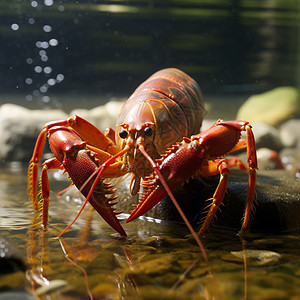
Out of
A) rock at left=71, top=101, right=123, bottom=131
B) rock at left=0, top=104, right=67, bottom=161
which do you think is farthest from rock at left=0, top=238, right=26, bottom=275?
rock at left=71, top=101, right=123, bottom=131

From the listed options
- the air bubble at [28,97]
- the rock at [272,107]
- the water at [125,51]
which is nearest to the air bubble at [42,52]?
the water at [125,51]

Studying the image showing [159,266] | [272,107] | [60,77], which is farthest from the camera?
[272,107]

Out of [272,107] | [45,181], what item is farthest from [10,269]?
[272,107]

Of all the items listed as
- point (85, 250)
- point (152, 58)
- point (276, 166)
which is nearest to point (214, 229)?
point (85, 250)

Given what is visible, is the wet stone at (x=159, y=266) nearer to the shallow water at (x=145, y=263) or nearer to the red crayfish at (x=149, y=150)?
the shallow water at (x=145, y=263)

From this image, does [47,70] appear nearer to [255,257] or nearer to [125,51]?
[125,51]

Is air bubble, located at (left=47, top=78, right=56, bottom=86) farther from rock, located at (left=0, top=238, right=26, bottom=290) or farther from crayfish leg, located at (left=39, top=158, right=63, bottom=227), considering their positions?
rock, located at (left=0, top=238, right=26, bottom=290)

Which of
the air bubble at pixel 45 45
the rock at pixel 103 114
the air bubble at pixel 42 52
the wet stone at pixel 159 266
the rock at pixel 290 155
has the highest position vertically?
the air bubble at pixel 45 45
